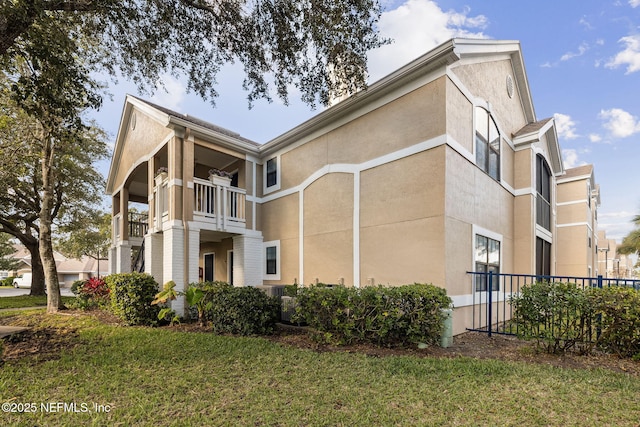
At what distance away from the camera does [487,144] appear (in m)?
9.46

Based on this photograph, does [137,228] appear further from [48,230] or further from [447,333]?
[447,333]

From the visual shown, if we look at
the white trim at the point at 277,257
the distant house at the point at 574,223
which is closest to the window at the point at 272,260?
the white trim at the point at 277,257

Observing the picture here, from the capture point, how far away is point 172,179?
995 centimetres

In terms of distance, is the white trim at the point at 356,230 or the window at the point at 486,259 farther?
the white trim at the point at 356,230

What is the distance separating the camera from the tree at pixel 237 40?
22.2ft

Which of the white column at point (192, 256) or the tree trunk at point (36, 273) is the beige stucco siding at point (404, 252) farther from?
the tree trunk at point (36, 273)

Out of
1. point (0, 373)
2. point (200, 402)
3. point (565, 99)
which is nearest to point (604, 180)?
point (565, 99)

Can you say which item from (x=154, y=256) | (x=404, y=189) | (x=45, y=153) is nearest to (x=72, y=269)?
(x=45, y=153)

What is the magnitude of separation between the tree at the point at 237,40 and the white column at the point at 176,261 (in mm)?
4075

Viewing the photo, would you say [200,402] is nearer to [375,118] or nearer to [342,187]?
[342,187]

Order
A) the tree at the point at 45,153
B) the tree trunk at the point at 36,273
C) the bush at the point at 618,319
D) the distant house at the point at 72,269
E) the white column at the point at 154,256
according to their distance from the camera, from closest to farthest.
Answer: the bush at the point at 618,319, the tree at the point at 45,153, the white column at the point at 154,256, the tree trunk at the point at 36,273, the distant house at the point at 72,269

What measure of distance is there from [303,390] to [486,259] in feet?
22.3

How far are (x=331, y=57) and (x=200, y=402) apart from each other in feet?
23.0

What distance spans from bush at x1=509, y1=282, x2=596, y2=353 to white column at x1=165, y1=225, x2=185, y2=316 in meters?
8.44
